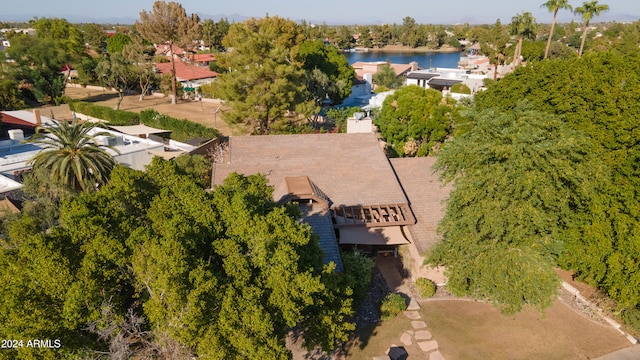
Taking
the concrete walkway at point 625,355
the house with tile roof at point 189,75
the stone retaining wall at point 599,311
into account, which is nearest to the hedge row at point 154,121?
the house with tile roof at point 189,75

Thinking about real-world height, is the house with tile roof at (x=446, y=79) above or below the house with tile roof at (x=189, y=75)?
above

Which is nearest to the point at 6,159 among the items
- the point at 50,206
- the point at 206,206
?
the point at 50,206

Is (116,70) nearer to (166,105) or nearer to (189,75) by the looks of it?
(166,105)

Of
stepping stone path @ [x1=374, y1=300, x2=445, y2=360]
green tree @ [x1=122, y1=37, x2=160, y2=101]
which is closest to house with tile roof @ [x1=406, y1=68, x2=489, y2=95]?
green tree @ [x1=122, y1=37, x2=160, y2=101]

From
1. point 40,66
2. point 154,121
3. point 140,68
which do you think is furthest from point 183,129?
point 40,66

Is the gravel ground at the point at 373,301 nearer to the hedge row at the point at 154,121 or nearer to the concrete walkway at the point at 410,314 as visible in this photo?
the concrete walkway at the point at 410,314
